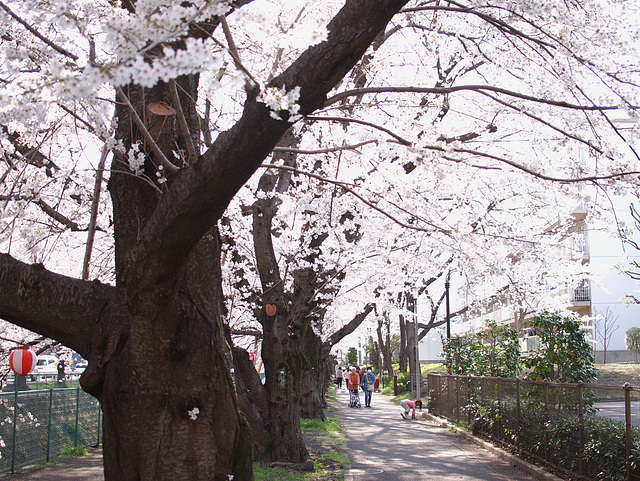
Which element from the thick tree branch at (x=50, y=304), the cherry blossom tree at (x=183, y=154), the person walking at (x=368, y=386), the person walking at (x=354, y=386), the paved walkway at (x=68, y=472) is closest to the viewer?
the cherry blossom tree at (x=183, y=154)

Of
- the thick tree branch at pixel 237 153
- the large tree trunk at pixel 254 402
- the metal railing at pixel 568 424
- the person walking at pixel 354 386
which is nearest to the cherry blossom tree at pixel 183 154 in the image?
the thick tree branch at pixel 237 153

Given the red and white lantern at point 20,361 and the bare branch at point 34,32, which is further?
the red and white lantern at point 20,361

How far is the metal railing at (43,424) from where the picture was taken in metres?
10.7

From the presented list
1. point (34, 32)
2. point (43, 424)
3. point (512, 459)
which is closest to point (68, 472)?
point (43, 424)

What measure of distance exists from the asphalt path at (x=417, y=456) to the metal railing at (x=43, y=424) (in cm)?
610

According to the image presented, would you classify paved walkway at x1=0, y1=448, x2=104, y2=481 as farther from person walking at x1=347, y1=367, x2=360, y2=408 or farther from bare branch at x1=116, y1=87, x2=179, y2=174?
person walking at x1=347, y1=367, x2=360, y2=408

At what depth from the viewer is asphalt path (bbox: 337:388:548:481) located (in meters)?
10.3

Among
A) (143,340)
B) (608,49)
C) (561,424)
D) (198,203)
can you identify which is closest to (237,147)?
(198,203)

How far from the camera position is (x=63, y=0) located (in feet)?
10.1

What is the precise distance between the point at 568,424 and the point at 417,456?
405 cm

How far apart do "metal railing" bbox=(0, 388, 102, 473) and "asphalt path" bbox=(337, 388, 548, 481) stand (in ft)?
20.0

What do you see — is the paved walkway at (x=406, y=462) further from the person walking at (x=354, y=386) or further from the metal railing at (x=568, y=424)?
the person walking at (x=354, y=386)

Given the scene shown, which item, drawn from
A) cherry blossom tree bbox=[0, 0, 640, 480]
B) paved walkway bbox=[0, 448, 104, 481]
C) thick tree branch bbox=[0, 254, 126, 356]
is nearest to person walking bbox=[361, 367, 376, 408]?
paved walkway bbox=[0, 448, 104, 481]

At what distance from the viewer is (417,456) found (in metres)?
12.8
